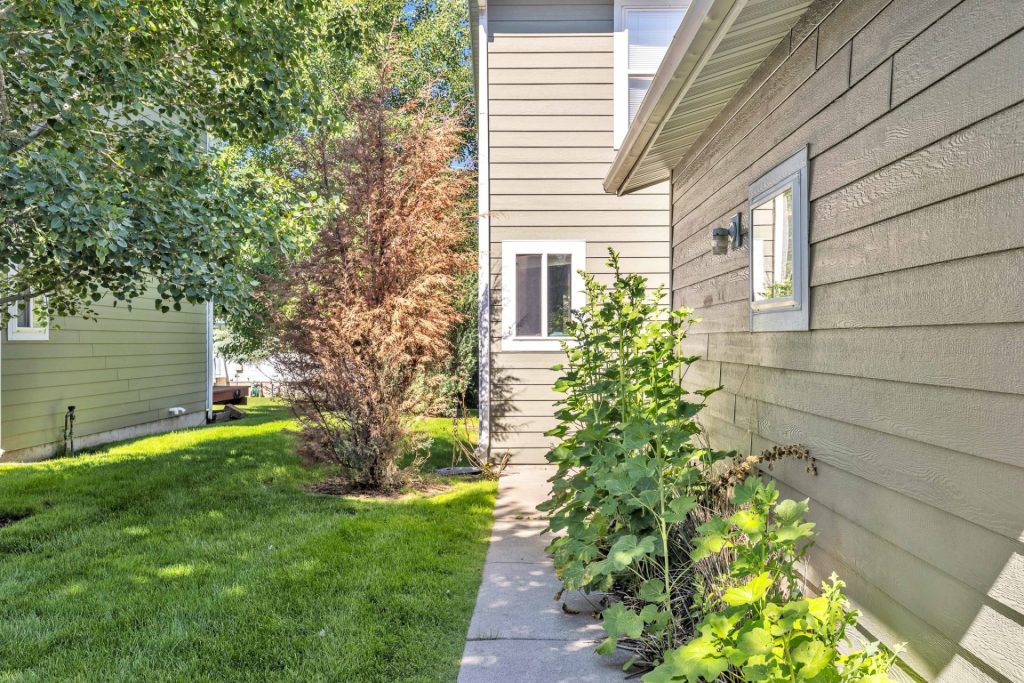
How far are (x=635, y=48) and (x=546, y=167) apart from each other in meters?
1.58

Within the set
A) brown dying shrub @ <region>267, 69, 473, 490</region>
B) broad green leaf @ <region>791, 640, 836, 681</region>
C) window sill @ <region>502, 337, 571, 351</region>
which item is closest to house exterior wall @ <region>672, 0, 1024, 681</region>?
broad green leaf @ <region>791, 640, 836, 681</region>

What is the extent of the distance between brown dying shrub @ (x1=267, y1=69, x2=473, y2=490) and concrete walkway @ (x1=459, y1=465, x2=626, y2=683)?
1791 mm

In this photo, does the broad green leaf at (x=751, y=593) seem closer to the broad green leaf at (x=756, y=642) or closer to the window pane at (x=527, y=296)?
the broad green leaf at (x=756, y=642)

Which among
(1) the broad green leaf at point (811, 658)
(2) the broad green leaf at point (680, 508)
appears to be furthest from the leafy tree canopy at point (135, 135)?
(1) the broad green leaf at point (811, 658)

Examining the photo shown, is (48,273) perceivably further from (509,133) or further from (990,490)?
(990,490)

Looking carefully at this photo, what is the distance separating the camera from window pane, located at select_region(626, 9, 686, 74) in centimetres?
689

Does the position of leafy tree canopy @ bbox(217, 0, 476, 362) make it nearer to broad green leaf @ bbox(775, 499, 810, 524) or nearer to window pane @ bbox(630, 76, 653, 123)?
window pane @ bbox(630, 76, 653, 123)

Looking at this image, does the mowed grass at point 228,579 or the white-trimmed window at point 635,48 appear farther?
the white-trimmed window at point 635,48

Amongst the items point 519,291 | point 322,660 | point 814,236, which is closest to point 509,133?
point 519,291

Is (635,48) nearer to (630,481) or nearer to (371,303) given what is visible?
(371,303)

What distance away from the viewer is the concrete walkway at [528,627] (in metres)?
2.54

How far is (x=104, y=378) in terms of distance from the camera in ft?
28.6

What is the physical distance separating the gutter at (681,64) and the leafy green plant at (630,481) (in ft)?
3.15

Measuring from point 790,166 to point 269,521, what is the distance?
4.14 m
